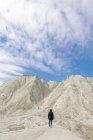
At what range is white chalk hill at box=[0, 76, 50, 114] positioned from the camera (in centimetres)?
9088

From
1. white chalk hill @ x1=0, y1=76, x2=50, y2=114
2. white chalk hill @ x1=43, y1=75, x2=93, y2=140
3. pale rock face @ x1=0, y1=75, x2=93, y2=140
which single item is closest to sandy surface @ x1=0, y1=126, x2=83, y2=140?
pale rock face @ x1=0, y1=75, x2=93, y2=140

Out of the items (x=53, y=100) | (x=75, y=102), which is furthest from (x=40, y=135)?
(x=53, y=100)

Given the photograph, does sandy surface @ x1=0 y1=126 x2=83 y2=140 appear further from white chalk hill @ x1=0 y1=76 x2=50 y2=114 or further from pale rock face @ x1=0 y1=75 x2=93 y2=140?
white chalk hill @ x1=0 y1=76 x2=50 y2=114

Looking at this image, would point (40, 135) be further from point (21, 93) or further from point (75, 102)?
point (21, 93)

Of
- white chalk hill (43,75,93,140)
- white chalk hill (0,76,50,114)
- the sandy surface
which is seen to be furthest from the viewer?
white chalk hill (0,76,50,114)

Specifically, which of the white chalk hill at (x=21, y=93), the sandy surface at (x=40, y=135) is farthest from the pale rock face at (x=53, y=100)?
the sandy surface at (x=40, y=135)

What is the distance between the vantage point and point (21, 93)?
9938 cm

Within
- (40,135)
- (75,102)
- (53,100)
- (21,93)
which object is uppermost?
(21,93)

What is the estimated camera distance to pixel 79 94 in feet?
257

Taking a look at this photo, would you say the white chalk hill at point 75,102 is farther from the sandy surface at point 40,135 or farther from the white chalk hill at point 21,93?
the sandy surface at point 40,135

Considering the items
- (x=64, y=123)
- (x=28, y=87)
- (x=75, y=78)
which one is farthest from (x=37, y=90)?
Result: (x=64, y=123)

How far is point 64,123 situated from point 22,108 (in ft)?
132

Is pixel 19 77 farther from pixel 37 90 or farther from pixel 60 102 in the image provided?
pixel 60 102

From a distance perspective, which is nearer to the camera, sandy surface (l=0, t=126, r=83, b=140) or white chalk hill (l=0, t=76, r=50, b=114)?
sandy surface (l=0, t=126, r=83, b=140)
